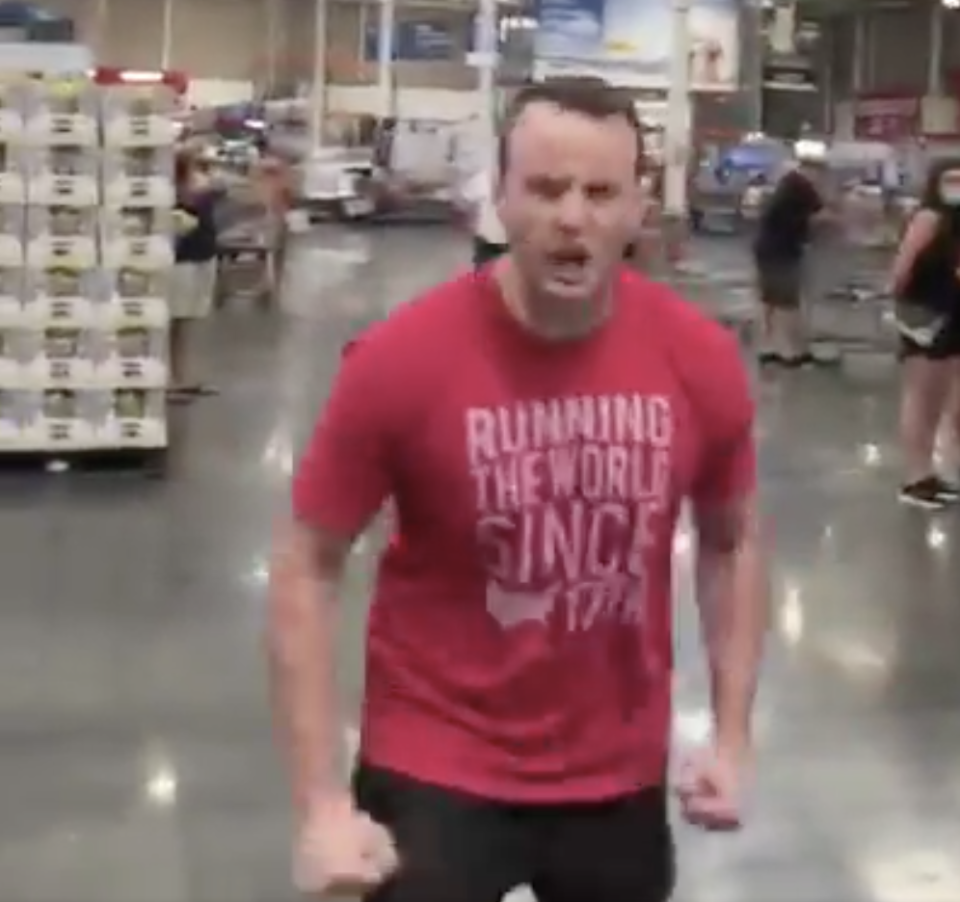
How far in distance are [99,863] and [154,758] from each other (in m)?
0.75

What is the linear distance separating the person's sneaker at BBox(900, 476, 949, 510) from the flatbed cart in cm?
1066

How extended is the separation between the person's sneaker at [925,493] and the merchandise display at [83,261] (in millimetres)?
3296

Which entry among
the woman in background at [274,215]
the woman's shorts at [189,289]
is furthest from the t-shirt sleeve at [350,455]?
the woman in background at [274,215]

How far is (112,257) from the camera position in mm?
9250

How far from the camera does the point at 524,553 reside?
2232mm

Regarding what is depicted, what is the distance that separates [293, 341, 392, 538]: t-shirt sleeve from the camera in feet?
7.14

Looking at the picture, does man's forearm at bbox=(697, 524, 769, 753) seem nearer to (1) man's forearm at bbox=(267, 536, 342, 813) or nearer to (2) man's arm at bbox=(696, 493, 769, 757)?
(2) man's arm at bbox=(696, 493, 769, 757)

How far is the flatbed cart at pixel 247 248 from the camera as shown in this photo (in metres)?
19.4

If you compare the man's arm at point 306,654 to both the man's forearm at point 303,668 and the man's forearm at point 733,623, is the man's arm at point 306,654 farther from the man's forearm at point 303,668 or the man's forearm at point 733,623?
the man's forearm at point 733,623

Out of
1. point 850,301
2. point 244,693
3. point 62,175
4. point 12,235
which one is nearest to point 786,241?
point 850,301

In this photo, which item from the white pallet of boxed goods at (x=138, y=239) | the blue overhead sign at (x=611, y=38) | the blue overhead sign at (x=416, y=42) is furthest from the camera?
the blue overhead sign at (x=416, y=42)

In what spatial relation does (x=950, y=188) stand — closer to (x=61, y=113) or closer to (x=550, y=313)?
(x=61, y=113)

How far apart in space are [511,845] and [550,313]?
22.7 inches

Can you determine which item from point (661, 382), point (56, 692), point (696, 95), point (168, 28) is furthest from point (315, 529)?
point (168, 28)
